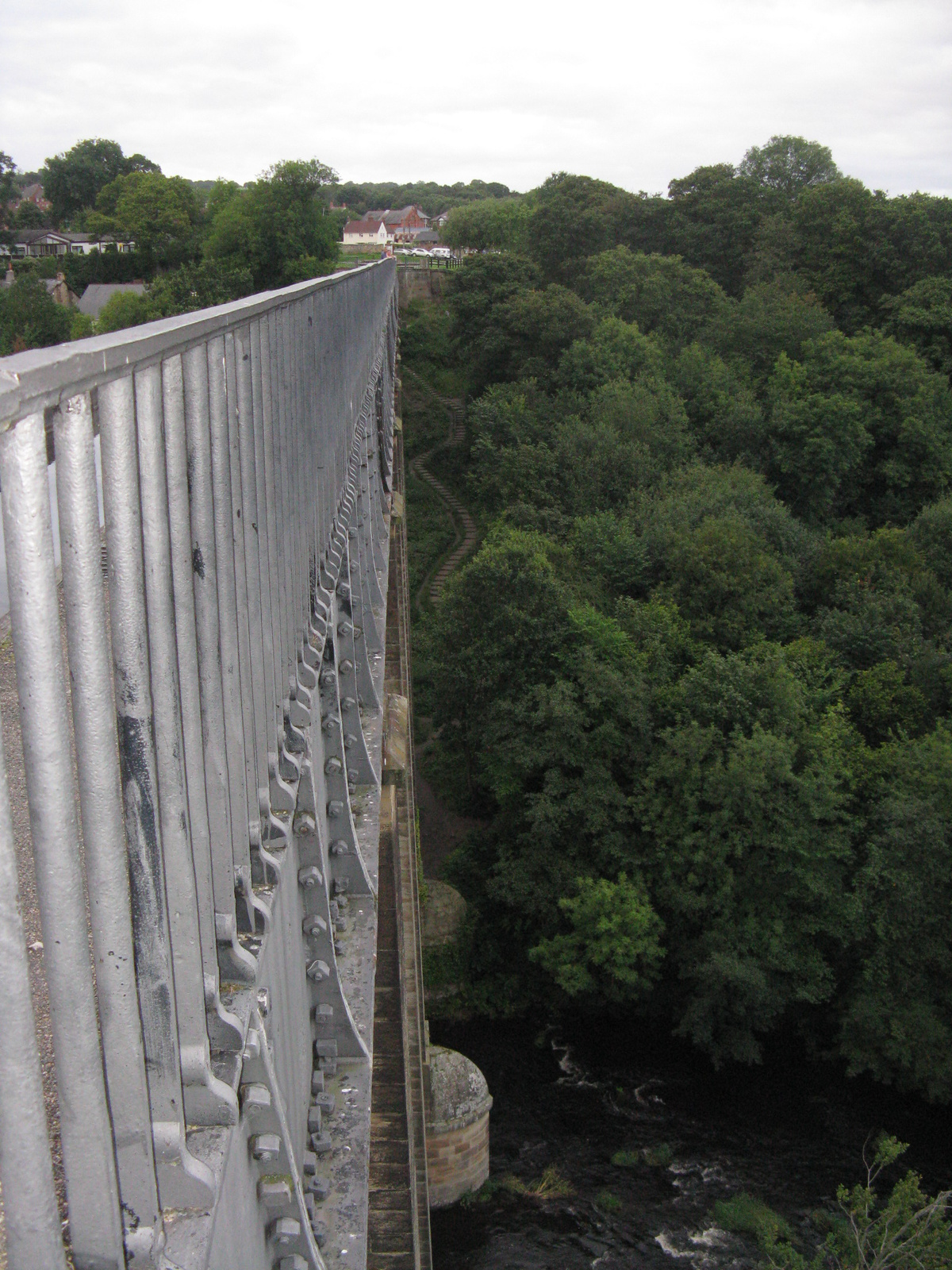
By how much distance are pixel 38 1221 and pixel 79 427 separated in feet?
3.24

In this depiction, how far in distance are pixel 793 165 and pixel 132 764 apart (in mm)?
64023

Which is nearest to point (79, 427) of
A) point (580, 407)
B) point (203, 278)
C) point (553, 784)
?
point (553, 784)

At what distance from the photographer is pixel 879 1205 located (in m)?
15.5

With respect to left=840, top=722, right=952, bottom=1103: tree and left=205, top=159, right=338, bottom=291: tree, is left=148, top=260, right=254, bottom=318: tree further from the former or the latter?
left=840, top=722, right=952, bottom=1103: tree

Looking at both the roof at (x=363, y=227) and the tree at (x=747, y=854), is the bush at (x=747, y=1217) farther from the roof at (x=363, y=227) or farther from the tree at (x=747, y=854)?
the roof at (x=363, y=227)

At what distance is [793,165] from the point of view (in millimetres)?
56562

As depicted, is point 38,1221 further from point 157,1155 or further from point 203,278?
point 203,278

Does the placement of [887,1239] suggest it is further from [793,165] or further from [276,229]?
[793,165]

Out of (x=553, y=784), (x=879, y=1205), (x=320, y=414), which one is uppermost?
(x=320, y=414)

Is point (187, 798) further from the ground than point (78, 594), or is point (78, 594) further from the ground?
point (78, 594)

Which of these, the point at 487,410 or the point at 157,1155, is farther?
the point at 487,410

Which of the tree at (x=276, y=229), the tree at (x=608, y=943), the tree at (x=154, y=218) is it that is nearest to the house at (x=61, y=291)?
the tree at (x=154, y=218)

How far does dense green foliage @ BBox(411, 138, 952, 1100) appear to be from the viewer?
1747 centimetres

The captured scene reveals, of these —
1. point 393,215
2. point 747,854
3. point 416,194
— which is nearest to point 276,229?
point 747,854
